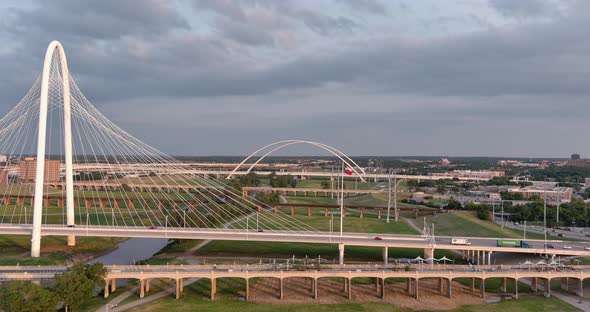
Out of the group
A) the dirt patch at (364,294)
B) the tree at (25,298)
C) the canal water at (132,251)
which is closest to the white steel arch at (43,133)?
the canal water at (132,251)

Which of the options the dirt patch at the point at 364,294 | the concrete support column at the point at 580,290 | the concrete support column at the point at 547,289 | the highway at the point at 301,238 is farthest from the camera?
the highway at the point at 301,238

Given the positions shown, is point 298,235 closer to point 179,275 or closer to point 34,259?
point 179,275

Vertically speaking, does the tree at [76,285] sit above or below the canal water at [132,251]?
above

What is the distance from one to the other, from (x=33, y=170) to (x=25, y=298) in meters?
107

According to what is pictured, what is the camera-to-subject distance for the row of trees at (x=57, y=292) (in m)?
37.0

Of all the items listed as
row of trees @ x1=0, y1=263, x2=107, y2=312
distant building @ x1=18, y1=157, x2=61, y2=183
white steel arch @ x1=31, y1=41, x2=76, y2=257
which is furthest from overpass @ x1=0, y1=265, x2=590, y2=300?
distant building @ x1=18, y1=157, x2=61, y2=183

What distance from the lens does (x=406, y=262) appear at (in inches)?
2215

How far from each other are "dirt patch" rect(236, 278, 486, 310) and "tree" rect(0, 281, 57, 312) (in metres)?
16.5

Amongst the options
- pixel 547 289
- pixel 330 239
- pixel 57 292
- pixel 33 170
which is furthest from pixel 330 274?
pixel 33 170

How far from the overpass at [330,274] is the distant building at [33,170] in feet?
278

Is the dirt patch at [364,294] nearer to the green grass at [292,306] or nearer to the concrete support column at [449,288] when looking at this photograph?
the concrete support column at [449,288]

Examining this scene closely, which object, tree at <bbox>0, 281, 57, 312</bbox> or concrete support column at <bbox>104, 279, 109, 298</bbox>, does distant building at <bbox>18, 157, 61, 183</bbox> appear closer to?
concrete support column at <bbox>104, 279, 109, 298</bbox>

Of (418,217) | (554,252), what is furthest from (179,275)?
(418,217)

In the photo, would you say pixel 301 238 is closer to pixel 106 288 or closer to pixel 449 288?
pixel 449 288
